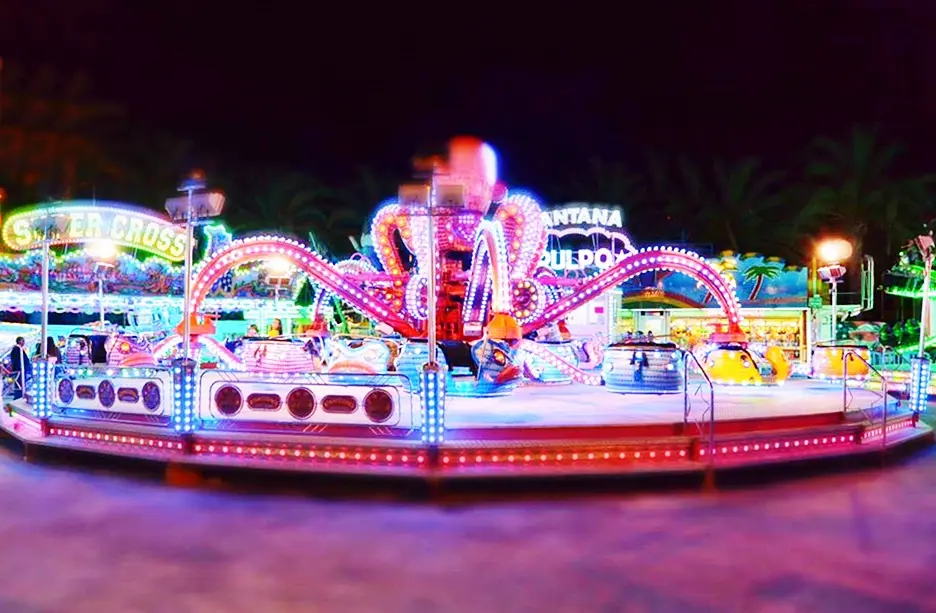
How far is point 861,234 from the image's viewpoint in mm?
38219

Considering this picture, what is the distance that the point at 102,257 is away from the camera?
22.2 metres

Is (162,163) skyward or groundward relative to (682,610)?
skyward

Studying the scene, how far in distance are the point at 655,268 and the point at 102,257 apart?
15.8m

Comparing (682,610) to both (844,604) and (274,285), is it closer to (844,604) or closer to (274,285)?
(844,604)

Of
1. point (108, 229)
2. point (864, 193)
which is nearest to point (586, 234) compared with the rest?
point (864, 193)

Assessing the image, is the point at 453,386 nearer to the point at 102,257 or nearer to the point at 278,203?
the point at 102,257

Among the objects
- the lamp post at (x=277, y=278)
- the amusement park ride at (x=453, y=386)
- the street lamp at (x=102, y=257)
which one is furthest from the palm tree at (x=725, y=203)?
the street lamp at (x=102, y=257)

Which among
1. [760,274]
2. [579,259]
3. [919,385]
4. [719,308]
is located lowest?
[919,385]

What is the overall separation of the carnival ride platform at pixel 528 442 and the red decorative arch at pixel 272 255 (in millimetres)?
3716

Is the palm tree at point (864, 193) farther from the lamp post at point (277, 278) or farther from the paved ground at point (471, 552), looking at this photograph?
the paved ground at point (471, 552)

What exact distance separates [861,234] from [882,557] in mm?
36687

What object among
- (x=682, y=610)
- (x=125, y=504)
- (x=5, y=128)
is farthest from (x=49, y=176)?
(x=682, y=610)

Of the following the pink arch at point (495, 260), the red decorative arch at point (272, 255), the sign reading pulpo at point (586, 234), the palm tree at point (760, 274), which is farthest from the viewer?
the sign reading pulpo at point (586, 234)

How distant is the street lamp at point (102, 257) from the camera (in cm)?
2191
